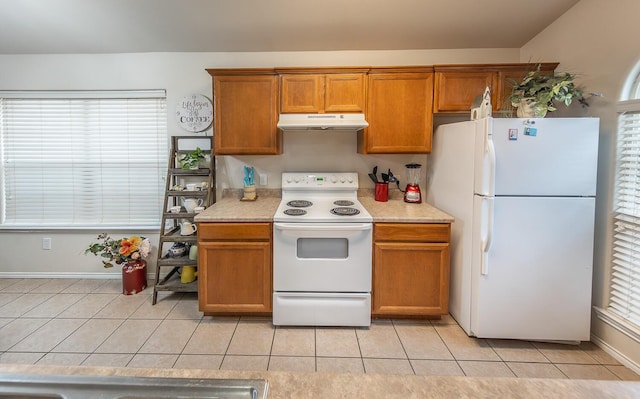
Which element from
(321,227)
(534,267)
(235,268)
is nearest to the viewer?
(534,267)

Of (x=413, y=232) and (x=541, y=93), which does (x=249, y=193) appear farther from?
(x=541, y=93)

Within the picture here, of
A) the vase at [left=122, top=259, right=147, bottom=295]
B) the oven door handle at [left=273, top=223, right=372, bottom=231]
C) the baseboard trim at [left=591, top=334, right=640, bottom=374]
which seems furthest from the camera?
the vase at [left=122, top=259, right=147, bottom=295]

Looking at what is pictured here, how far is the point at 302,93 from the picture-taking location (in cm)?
278

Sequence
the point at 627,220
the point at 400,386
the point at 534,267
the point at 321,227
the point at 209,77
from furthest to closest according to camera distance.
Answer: the point at 209,77 < the point at 321,227 < the point at 534,267 < the point at 627,220 < the point at 400,386

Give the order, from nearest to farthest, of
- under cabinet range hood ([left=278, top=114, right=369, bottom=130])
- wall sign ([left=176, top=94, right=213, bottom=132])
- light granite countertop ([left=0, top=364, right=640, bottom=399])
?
light granite countertop ([left=0, top=364, right=640, bottom=399])
under cabinet range hood ([left=278, top=114, right=369, bottom=130])
wall sign ([left=176, top=94, right=213, bottom=132])

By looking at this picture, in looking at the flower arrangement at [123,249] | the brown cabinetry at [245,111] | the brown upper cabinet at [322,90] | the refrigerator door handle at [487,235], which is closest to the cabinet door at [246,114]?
the brown cabinetry at [245,111]

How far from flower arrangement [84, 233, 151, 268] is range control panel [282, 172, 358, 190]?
1.54m

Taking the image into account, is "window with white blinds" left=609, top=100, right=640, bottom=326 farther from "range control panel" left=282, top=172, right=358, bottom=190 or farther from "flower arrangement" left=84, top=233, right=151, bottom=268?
"flower arrangement" left=84, top=233, right=151, bottom=268

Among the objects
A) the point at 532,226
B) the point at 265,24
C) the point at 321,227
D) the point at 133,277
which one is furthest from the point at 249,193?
the point at 532,226

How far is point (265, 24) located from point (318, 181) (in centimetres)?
142

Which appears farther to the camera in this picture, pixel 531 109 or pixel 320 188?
pixel 320 188

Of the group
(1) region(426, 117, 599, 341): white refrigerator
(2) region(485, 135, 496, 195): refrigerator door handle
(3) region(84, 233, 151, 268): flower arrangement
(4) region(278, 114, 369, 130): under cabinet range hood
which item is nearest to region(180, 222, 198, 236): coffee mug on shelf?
(3) region(84, 233, 151, 268): flower arrangement

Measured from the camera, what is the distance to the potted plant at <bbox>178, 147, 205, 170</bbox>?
3012mm

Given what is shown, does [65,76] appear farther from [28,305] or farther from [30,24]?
[28,305]
